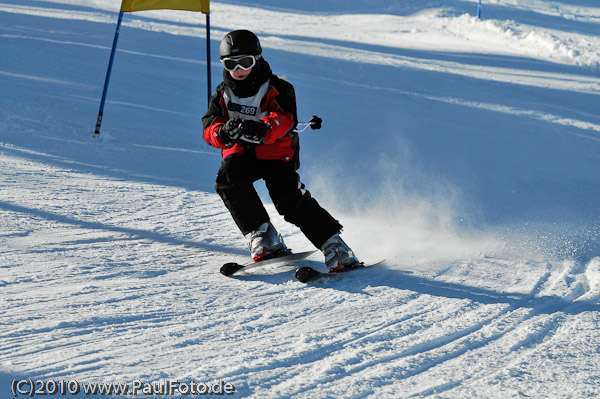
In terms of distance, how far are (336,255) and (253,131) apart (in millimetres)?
898

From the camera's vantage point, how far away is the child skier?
12.7 feet

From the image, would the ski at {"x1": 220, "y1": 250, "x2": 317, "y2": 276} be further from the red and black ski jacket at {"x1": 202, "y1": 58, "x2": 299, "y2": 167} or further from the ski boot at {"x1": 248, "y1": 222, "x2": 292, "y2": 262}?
the red and black ski jacket at {"x1": 202, "y1": 58, "x2": 299, "y2": 167}

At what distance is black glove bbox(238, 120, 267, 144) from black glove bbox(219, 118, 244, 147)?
0.08ft

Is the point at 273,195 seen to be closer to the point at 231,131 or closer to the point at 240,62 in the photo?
the point at 231,131

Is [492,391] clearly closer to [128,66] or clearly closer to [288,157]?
[288,157]

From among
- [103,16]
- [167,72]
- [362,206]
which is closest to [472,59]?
[167,72]

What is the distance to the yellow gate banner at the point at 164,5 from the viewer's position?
696cm

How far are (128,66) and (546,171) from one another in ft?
24.1

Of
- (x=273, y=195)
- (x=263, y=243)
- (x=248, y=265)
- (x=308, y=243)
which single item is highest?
(x=273, y=195)

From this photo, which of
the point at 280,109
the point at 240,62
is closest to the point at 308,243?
the point at 280,109

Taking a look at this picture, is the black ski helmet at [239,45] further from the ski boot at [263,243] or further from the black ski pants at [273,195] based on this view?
the ski boot at [263,243]

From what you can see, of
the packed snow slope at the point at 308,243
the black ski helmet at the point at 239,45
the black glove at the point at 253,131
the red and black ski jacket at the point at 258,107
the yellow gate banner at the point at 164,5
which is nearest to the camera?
Result: the packed snow slope at the point at 308,243

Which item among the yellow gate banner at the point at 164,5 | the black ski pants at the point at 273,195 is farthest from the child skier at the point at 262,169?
the yellow gate banner at the point at 164,5

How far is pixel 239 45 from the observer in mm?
3729
